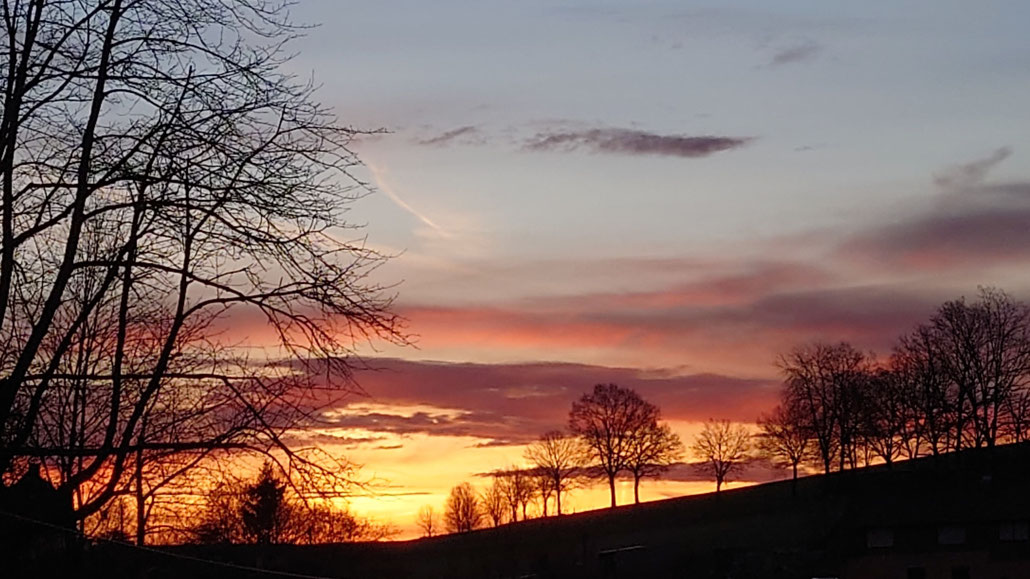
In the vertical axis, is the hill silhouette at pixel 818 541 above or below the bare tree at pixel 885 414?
below

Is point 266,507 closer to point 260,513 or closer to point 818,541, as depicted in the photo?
point 260,513

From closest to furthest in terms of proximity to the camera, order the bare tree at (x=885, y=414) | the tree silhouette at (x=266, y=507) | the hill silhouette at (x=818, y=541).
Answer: the tree silhouette at (x=266, y=507) < the hill silhouette at (x=818, y=541) < the bare tree at (x=885, y=414)

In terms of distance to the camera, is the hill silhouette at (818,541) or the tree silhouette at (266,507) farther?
the hill silhouette at (818,541)

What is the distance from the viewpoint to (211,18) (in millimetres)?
11461

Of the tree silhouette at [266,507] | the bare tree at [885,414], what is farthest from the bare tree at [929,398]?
the tree silhouette at [266,507]

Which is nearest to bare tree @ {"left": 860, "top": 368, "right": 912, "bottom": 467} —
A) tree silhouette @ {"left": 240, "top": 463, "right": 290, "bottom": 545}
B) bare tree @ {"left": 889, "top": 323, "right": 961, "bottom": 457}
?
bare tree @ {"left": 889, "top": 323, "right": 961, "bottom": 457}

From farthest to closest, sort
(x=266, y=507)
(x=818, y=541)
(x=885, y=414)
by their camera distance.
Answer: (x=885, y=414)
(x=818, y=541)
(x=266, y=507)

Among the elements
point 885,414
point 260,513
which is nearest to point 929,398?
point 885,414

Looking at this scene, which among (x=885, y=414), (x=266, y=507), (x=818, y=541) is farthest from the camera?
(x=885, y=414)

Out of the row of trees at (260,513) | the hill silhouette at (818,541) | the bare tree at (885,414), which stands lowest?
the row of trees at (260,513)

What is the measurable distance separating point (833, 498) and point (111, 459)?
78.6 metres

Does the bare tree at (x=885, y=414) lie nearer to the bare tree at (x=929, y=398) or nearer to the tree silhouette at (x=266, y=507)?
the bare tree at (x=929, y=398)

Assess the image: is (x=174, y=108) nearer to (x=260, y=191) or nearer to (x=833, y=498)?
(x=260, y=191)

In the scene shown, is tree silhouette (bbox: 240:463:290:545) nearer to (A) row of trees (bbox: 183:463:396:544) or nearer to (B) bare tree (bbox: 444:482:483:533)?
(A) row of trees (bbox: 183:463:396:544)
